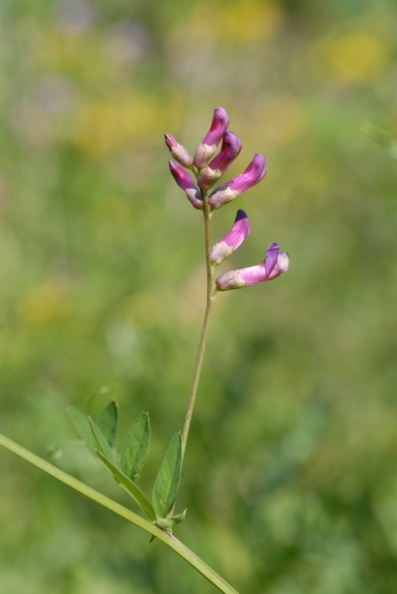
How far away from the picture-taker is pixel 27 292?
274 cm

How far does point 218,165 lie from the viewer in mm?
989

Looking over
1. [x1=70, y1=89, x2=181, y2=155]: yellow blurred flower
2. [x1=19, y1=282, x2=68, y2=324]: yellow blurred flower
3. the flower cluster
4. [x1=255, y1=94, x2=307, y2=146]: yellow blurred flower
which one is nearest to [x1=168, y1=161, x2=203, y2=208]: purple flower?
the flower cluster

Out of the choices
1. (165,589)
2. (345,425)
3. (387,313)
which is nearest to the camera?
(165,589)

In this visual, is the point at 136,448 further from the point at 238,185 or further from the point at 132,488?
the point at 238,185

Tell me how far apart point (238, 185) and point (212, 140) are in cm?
6

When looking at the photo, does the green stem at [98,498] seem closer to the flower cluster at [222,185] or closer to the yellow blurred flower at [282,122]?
the flower cluster at [222,185]

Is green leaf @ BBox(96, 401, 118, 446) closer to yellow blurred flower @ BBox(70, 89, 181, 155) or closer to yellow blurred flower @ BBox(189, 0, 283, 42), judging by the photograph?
yellow blurred flower @ BBox(70, 89, 181, 155)

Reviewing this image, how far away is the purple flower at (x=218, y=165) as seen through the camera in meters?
0.99

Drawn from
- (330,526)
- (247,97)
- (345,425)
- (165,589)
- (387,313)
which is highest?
(330,526)

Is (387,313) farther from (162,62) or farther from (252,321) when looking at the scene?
(162,62)

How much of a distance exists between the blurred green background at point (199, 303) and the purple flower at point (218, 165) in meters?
0.28

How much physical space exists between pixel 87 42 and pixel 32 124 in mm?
427

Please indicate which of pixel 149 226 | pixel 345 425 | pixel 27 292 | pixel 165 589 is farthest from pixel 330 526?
pixel 149 226

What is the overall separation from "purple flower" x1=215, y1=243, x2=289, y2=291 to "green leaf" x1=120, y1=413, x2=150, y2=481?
0.57ft
